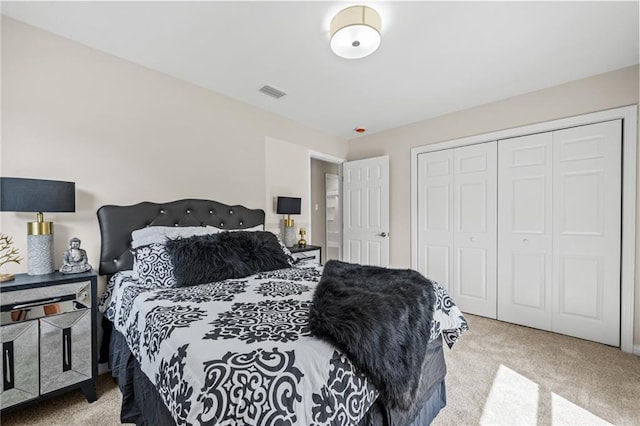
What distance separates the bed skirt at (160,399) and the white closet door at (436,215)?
82.3 inches

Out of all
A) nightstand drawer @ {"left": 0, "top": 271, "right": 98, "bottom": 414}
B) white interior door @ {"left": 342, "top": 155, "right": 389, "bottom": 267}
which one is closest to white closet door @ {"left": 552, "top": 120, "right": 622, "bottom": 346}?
white interior door @ {"left": 342, "top": 155, "right": 389, "bottom": 267}

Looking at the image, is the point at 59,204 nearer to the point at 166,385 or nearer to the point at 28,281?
the point at 28,281

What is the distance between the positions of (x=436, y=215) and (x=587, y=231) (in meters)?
1.45

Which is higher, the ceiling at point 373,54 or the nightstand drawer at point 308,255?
the ceiling at point 373,54

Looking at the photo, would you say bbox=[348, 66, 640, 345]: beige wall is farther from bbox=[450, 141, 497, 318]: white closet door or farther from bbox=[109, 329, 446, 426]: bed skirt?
bbox=[109, 329, 446, 426]: bed skirt

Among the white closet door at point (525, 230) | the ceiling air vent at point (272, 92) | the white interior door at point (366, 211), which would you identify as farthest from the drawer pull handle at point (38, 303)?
the white closet door at point (525, 230)

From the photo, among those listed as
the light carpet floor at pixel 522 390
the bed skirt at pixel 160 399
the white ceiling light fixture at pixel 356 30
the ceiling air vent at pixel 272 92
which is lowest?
the light carpet floor at pixel 522 390

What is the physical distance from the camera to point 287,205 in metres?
3.37

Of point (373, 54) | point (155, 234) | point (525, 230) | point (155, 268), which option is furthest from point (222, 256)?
point (525, 230)

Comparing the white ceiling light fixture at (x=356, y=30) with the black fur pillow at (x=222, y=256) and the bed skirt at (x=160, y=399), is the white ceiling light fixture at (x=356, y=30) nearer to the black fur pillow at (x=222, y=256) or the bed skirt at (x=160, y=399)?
the black fur pillow at (x=222, y=256)

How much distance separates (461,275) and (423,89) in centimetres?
227

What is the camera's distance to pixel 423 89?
2.86 m

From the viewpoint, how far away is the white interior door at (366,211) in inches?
161

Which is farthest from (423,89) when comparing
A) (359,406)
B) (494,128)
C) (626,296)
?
(359,406)
